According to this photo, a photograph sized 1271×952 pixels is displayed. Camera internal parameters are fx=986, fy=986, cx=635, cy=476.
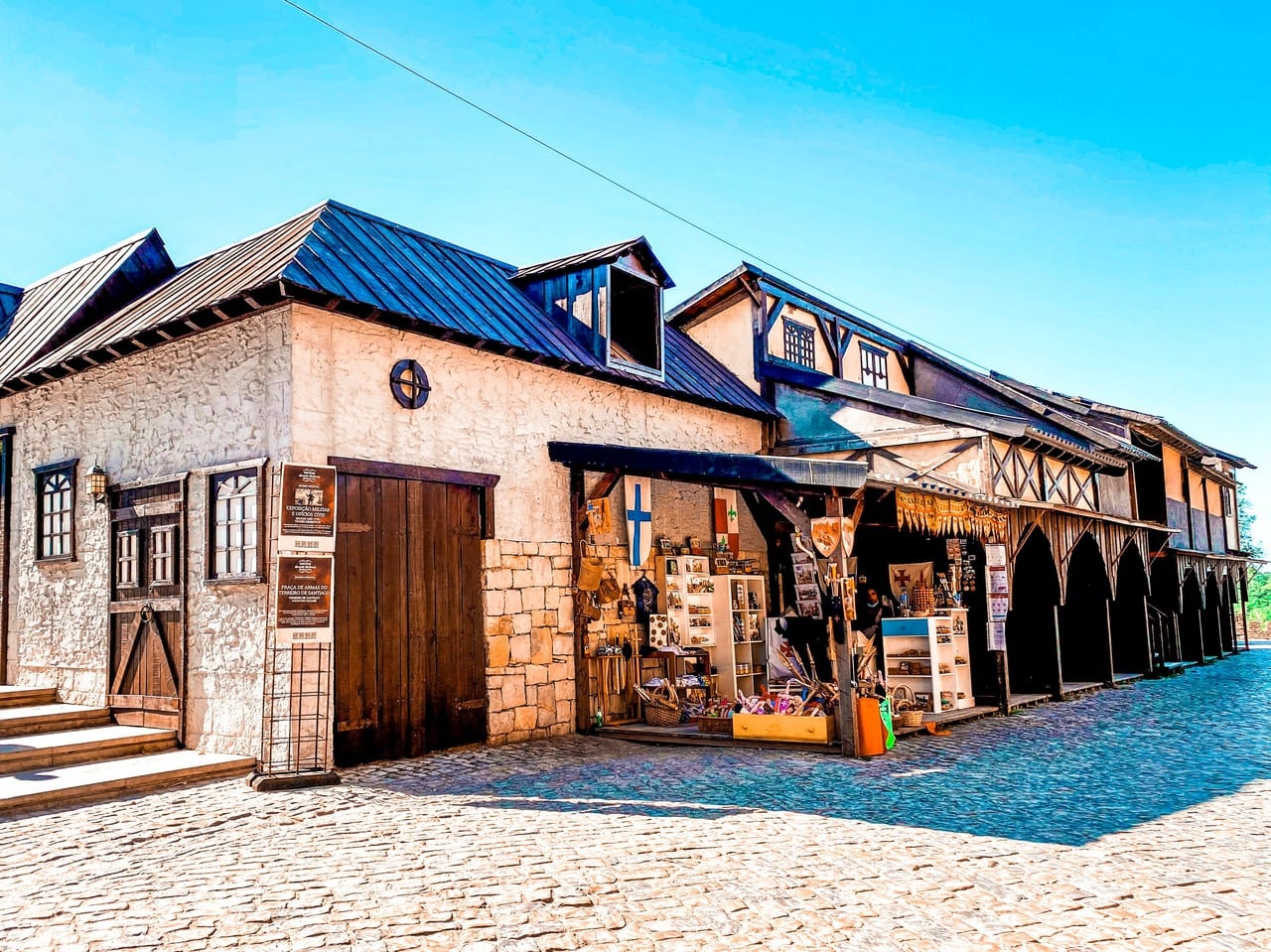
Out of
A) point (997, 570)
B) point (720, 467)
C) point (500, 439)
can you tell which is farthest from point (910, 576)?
point (500, 439)

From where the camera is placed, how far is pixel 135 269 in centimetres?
1237

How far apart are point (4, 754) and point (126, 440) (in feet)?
11.2

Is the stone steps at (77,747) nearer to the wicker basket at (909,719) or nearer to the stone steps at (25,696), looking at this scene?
the stone steps at (25,696)

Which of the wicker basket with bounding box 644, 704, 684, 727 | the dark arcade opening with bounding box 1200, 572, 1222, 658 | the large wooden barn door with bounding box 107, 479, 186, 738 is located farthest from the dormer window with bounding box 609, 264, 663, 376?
the dark arcade opening with bounding box 1200, 572, 1222, 658

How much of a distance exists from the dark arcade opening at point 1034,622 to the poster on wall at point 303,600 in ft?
33.9

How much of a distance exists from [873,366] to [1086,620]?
592cm

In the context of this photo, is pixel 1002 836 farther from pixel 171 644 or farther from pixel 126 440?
pixel 126 440

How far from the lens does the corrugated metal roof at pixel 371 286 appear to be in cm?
923

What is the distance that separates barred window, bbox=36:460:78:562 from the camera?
11.1 meters

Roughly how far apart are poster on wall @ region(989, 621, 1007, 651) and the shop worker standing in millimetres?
1479

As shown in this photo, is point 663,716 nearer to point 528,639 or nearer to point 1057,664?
point 528,639

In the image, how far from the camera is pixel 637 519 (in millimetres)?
12406

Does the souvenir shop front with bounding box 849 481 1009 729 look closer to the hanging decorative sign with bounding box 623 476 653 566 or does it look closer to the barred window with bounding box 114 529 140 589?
the hanging decorative sign with bounding box 623 476 653 566

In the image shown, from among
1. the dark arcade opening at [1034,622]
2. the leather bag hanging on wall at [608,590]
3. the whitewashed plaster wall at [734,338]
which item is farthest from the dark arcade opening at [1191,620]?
the leather bag hanging on wall at [608,590]
